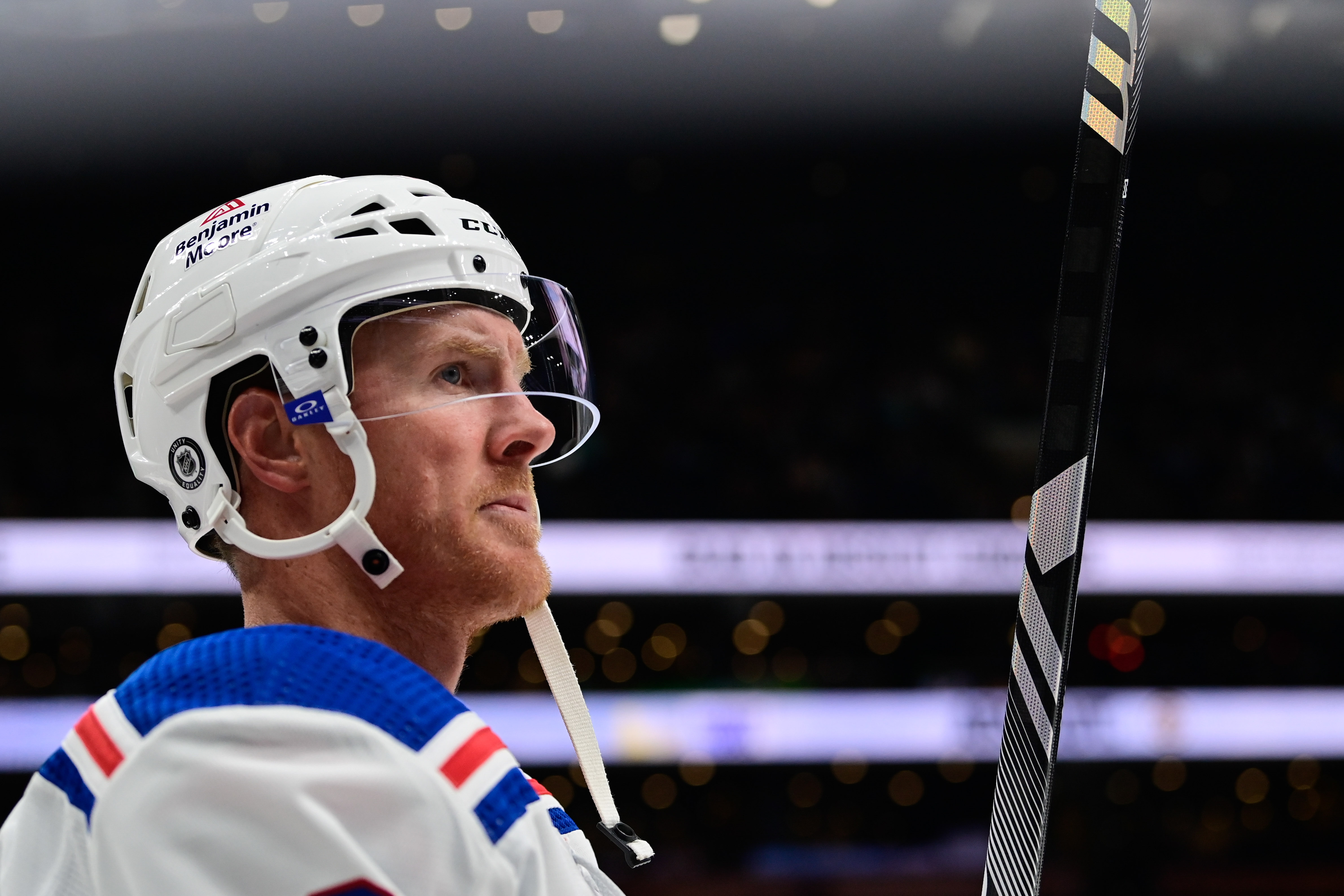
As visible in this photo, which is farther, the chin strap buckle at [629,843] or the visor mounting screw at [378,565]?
the chin strap buckle at [629,843]

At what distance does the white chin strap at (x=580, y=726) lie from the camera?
1715 millimetres

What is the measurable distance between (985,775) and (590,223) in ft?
14.9

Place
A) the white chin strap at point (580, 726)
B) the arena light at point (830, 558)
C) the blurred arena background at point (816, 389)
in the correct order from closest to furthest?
the white chin strap at point (580, 726)
the arena light at point (830, 558)
the blurred arena background at point (816, 389)

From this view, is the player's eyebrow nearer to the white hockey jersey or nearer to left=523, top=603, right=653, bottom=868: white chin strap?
left=523, top=603, right=653, bottom=868: white chin strap

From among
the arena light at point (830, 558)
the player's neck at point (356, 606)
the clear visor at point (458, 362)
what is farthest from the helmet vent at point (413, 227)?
the arena light at point (830, 558)

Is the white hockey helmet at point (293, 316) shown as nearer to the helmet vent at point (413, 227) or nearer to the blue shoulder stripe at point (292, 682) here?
the helmet vent at point (413, 227)

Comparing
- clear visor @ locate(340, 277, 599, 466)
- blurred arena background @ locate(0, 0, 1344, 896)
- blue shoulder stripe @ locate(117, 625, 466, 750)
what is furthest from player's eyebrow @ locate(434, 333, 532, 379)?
blurred arena background @ locate(0, 0, 1344, 896)

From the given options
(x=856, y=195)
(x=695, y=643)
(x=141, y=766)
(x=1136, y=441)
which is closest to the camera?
(x=141, y=766)

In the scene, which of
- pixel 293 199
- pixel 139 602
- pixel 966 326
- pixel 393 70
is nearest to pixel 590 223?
pixel 393 70

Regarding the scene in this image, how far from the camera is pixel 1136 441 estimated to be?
27.0ft

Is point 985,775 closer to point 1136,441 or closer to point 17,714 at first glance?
point 1136,441

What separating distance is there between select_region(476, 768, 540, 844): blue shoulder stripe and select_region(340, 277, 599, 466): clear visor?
55 cm

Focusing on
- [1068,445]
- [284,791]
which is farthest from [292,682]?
[1068,445]

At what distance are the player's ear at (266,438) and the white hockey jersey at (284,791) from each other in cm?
38
